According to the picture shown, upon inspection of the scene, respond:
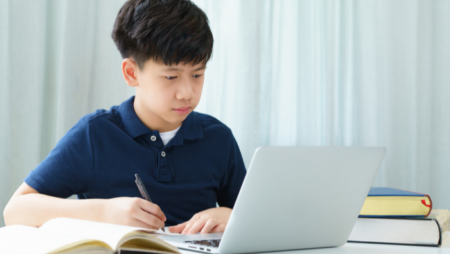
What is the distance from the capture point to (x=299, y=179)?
1.63 feet

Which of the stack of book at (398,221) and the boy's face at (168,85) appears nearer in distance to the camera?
the stack of book at (398,221)

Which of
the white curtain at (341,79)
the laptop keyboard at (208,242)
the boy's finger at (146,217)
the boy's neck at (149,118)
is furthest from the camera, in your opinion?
the white curtain at (341,79)

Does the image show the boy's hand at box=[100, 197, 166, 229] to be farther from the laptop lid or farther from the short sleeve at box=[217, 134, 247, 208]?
the short sleeve at box=[217, 134, 247, 208]

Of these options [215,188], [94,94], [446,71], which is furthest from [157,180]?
[446,71]

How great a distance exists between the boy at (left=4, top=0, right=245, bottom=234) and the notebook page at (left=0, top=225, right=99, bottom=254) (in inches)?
10.6

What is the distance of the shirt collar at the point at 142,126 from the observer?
0.90 metres

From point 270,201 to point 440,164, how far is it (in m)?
1.50

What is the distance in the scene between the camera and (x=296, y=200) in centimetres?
51

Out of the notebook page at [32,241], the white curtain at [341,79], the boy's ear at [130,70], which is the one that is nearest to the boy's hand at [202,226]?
the notebook page at [32,241]

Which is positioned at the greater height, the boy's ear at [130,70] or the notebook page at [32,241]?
the boy's ear at [130,70]

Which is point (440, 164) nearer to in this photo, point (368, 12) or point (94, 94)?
point (368, 12)

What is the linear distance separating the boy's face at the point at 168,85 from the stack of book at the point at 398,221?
429 millimetres

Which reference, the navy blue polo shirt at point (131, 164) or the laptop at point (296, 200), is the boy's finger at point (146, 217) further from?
the navy blue polo shirt at point (131, 164)

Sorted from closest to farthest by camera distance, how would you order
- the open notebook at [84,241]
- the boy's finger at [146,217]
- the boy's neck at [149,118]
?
the open notebook at [84,241], the boy's finger at [146,217], the boy's neck at [149,118]
